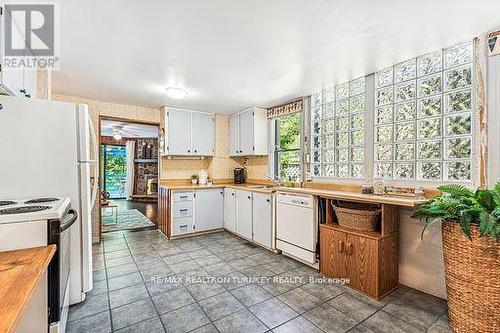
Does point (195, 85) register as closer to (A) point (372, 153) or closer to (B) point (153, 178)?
(A) point (372, 153)

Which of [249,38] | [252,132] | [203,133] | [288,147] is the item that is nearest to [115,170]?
[203,133]

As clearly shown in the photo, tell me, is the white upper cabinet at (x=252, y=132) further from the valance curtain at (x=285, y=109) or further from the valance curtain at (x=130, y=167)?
the valance curtain at (x=130, y=167)

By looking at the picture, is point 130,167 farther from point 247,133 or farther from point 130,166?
point 247,133

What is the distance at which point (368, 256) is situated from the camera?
2.14 m

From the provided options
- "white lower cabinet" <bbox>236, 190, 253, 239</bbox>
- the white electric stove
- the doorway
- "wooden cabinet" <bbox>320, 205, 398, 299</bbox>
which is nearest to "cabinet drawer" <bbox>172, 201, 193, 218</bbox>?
"white lower cabinet" <bbox>236, 190, 253, 239</bbox>

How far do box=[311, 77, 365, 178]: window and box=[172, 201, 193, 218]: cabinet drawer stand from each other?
80.1 inches

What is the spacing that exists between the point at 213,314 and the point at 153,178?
7412 mm

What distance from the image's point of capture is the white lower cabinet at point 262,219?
325 centimetres

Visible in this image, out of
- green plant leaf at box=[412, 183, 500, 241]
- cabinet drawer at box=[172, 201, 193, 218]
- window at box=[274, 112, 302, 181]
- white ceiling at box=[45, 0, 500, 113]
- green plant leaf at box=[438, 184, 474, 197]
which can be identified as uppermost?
white ceiling at box=[45, 0, 500, 113]

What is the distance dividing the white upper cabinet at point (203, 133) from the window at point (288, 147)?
4.06 ft

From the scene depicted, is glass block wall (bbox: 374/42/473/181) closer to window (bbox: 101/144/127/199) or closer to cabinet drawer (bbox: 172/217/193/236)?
cabinet drawer (bbox: 172/217/193/236)

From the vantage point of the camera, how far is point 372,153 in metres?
2.63
